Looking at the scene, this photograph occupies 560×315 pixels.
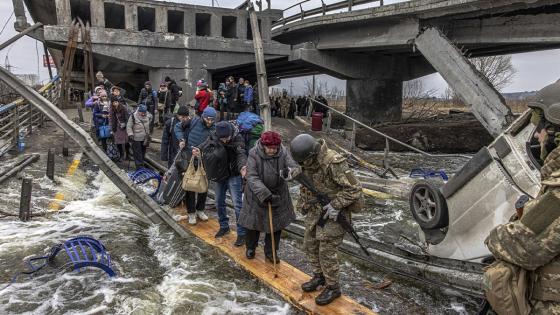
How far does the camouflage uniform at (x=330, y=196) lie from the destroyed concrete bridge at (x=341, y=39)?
9.21m

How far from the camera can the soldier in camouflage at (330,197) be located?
392 centimetres

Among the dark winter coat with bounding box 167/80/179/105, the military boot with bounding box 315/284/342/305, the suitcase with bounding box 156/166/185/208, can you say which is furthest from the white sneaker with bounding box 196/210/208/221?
the dark winter coat with bounding box 167/80/179/105

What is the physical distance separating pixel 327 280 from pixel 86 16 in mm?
19736

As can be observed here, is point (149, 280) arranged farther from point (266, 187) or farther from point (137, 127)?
point (137, 127)

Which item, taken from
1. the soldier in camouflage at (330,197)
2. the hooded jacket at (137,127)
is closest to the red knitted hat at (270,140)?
the soldier in camouflage at (330,197)

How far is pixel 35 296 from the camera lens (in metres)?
4.50

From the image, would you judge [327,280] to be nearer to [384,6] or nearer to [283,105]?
[384,6]

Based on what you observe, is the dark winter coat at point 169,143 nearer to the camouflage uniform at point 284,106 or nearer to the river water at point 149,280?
the river water at point 149,280

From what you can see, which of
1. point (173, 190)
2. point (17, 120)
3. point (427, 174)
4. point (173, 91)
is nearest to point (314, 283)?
point (173, 190)

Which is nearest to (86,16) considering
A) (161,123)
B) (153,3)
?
(153,3)

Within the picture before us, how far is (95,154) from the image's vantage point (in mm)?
6684

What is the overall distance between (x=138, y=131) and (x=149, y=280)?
5.55 m

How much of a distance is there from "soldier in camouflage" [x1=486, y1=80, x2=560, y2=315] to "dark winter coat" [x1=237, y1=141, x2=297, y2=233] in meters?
2.76

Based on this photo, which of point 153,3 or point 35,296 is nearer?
point 35,296
